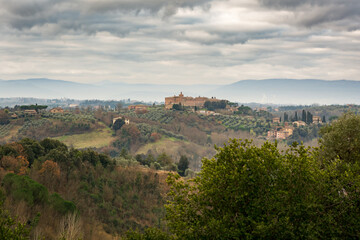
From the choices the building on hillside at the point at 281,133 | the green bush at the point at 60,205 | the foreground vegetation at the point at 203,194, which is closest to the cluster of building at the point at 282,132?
the building on hillside at the point at 281,133

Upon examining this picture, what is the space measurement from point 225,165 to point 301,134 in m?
138

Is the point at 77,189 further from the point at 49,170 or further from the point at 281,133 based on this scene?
the point at 281,133

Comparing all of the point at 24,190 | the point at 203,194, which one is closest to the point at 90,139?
the point at 24,190

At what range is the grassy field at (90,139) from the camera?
10610 centimetres

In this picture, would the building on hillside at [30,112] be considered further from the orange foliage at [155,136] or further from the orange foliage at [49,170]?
the orange foliage at [49,170]

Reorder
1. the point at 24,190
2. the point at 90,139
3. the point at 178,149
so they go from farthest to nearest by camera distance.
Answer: the point at 178,149
the point at 90,139
the point at 24,190

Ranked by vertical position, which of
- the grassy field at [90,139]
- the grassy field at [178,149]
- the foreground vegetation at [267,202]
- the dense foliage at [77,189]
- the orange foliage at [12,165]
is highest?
the foreground vegetation at [267,202]

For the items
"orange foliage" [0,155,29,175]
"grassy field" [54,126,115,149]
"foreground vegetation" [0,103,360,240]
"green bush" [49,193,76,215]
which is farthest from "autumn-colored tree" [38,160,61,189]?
"grassy field" [54,126,115,149]

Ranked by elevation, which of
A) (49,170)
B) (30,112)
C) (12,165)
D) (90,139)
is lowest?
(90,139)

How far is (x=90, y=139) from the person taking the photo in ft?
370

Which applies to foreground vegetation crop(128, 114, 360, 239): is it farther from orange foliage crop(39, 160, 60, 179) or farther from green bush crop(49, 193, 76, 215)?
orange foliage crop(39, 160, 60, 179)

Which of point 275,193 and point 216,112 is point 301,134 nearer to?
point 216,112

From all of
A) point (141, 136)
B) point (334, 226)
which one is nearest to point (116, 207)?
point (334, 226)

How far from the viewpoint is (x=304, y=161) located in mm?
14461
